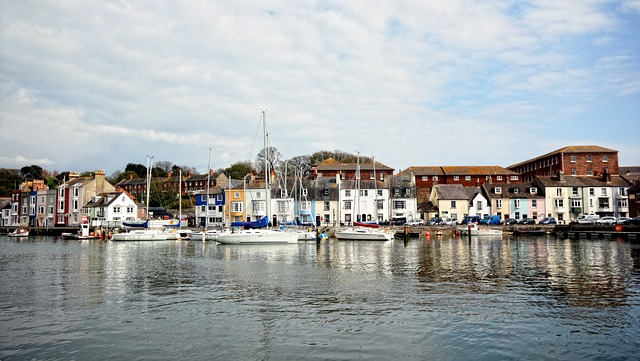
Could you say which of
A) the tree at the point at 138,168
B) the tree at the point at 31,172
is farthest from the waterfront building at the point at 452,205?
the tree at the point at 31,172

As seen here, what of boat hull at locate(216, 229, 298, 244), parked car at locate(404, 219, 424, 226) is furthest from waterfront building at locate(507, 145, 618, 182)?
boat hull at locate(216, 229, 298, 244)

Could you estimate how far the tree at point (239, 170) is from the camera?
11469 cm

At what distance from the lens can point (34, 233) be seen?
87.1 m

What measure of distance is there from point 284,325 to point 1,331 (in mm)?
8550

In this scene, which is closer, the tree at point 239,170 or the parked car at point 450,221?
the parked car at point 450,221

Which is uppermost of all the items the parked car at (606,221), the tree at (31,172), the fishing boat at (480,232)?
the tree at (31,172)

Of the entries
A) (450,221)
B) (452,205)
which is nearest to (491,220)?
(450,221)

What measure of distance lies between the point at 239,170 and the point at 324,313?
103262 millimetres

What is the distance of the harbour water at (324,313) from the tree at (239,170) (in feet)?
280

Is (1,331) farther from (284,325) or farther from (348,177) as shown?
(348,177)

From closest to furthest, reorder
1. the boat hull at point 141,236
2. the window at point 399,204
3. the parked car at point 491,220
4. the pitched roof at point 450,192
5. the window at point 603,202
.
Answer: the boat hull at point 141,236, the parked car at point 491,220, the window at point 603,202, the window at point 399,204, the pitched roof at point 450,192

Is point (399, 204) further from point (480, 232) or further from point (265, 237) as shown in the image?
point (265, 237)

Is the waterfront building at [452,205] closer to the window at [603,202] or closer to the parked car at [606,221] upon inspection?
the parked car at [606,221]

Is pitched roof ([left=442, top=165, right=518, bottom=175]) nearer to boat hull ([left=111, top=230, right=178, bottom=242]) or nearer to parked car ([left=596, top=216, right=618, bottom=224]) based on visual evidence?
parked car ([left=596, top=216, right=618, bottom=224])
